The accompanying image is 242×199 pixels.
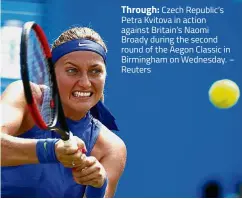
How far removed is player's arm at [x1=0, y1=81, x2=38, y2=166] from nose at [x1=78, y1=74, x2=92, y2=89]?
0.75ft

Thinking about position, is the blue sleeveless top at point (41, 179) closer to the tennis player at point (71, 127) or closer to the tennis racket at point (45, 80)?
the tennis player at point (71, 127)

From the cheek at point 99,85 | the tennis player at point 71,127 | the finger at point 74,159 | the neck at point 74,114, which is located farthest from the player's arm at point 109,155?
the finger at point 74,159

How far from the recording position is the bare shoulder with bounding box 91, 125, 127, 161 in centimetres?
289

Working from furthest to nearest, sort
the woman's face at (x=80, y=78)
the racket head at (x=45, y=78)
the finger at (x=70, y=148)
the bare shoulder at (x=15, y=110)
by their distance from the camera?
the woman's face at (x=80, y=78), the bare shoulder at (x=15, y=110), the racket head at (x=45, y=78), the finger at (x=70, y=148)

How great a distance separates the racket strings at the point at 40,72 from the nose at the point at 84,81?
0.17m

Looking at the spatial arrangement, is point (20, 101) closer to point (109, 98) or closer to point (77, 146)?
point (77, 146)

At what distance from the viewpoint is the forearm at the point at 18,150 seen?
243 cm

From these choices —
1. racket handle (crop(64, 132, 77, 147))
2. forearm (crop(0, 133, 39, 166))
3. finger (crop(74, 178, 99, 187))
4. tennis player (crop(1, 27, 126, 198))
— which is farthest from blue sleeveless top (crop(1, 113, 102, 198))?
racket handle (crop(64, 132, 77, 147))

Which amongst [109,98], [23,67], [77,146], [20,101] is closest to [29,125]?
[20,101]

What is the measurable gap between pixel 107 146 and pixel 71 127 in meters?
0.19

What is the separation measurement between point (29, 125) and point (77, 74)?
0.28 metres

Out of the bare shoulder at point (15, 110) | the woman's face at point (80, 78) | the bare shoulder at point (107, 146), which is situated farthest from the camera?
the bare shoulder at point (107, 146)

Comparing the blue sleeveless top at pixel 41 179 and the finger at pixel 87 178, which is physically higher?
the finger at pixel 87 178

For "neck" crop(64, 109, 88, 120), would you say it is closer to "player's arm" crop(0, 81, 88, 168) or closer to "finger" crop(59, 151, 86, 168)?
"player's arm" crop(0, 81, 88, 168)
